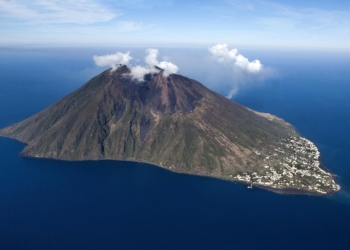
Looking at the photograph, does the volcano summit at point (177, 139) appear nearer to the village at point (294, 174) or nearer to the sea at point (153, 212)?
the village at point (294, 174)

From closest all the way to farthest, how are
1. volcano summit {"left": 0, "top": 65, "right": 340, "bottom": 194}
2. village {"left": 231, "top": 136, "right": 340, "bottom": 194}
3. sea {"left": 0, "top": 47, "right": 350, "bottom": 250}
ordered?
sea {"left": 0, "top": 47, "right": 350, "bottom": 250}
village {"left": 231, "top": 136, "right": 340, "bottom": 194}
volcano summit {"left": 0, "top": 65, "right": 340, "bottom": 194}

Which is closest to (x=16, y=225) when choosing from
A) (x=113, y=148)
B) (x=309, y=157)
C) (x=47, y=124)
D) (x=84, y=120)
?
(x=113, y=148)

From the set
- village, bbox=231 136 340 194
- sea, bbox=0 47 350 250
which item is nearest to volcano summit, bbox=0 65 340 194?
village, bbox=231 136 340 194

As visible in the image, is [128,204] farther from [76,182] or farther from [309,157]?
[309,157]

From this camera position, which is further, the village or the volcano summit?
the volcano summit

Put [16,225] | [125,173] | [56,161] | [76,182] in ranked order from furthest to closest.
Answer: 1. [56,161]
2. [125,173]
3. [76,182]
4. [16,225]

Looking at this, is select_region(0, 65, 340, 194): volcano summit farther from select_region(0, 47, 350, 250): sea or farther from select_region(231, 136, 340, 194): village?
select_region(0, 47, 350, 250): sea

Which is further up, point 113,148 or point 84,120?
point 84,120

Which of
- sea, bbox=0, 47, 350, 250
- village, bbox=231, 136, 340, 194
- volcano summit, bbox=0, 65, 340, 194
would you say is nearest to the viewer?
sea, bbox=0, 47, 350, 250
